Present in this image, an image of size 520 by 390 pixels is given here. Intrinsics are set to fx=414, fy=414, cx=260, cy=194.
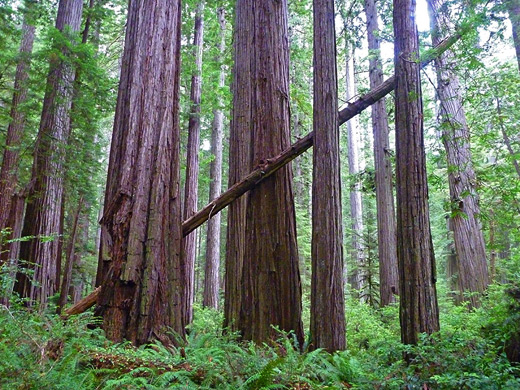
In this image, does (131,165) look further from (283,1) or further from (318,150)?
(283,1)

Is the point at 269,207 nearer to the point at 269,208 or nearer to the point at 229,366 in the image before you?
the point at 269,208

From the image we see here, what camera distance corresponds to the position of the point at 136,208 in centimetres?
538

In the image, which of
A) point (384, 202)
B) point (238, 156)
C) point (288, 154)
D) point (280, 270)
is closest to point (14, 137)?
point (238, 156)

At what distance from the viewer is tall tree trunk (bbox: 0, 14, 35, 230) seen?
11766 millimetres

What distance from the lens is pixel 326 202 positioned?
5449mm

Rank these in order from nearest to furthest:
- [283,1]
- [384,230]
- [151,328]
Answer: [151,328], [283,1], [384,230]

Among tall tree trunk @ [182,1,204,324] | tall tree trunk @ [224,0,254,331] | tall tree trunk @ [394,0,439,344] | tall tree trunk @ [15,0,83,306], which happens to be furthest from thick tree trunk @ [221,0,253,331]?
tall tree trunk @ [182,1,204,324]

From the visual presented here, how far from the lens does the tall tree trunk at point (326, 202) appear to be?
5176mm

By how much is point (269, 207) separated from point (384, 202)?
7.32 m

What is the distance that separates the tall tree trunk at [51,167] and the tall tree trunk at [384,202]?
26.8 feet

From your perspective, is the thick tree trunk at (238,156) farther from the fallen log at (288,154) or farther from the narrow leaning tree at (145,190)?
the narrow leaning tree at (145,190)

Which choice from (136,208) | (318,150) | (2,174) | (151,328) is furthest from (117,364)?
(2,174)

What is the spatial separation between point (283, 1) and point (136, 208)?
14.1 feet

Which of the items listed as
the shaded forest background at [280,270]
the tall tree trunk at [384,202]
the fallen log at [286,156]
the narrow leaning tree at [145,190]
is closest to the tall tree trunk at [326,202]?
the shaded forest background at [280,270]
